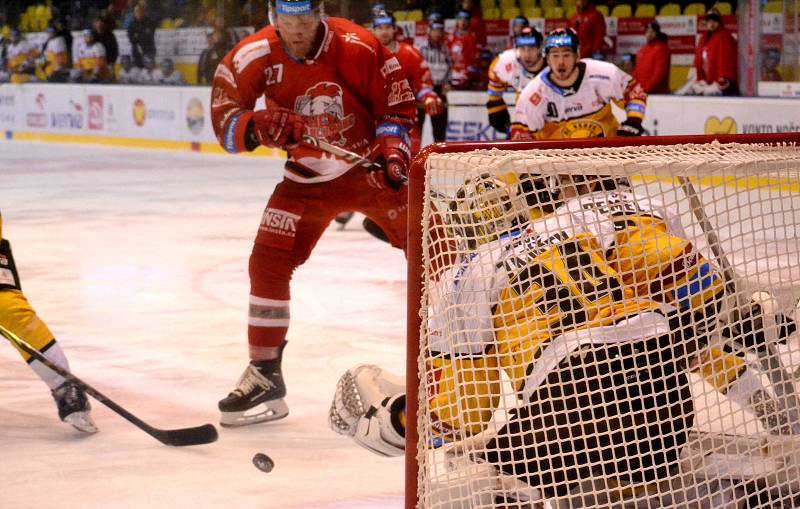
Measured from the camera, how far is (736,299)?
2188mm

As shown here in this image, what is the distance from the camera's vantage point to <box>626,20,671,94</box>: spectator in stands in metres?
10.1

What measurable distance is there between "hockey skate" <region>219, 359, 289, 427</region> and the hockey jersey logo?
664mm

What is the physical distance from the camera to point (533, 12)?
39.0 feet

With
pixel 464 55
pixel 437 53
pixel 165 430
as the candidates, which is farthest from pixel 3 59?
pixel 165 430

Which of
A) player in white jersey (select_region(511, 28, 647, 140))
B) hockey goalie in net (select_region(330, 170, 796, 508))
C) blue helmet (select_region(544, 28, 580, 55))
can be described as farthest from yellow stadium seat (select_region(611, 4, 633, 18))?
hockey goalie in net (select_region(330, 170, 796, 508))

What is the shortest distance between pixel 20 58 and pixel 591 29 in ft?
27.5

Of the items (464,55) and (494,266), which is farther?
(464,55)

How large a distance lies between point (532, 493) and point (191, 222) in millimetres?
5975

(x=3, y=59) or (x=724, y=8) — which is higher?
(x=724, y=8)

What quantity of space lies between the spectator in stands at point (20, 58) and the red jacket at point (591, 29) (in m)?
7.99

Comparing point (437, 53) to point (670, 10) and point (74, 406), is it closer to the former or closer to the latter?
point (670, 10)

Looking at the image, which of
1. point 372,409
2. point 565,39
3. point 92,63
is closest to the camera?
point 372,409

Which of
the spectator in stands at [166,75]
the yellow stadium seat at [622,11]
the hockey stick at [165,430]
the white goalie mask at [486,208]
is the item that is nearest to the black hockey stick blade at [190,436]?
the hockey stick at [165,430]

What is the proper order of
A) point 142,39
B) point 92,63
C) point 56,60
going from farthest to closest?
1. point 56,60
2. point 92,63
3. point 142,39
